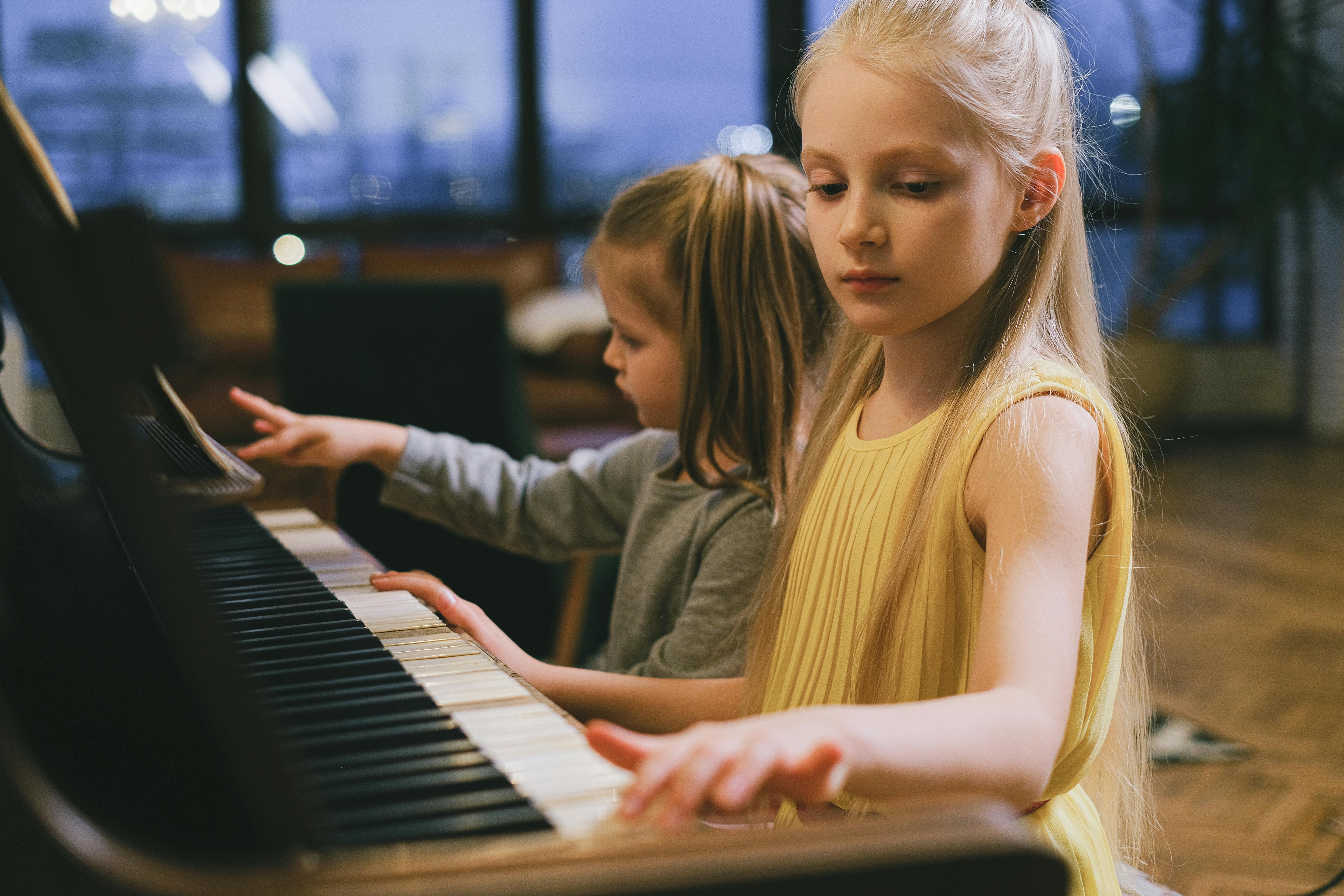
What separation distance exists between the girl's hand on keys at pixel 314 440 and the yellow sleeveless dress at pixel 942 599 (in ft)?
1.99

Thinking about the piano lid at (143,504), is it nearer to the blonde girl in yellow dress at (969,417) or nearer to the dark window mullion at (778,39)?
the blonde girl in yellow dress at (969,417)

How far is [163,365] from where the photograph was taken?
112cm

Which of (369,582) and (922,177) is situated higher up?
(922,177)

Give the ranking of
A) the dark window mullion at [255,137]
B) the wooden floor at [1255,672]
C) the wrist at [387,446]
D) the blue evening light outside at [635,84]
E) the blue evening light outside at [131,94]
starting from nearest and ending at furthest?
the wrist at [387,446] → the wooden floor at [1255,672] → the blue evening light outside at [131,94] → the dark window mullion at [255,137] → the blue evening light outside at [635,84]

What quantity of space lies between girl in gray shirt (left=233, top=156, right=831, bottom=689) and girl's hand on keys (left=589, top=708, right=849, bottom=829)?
56 centimetres

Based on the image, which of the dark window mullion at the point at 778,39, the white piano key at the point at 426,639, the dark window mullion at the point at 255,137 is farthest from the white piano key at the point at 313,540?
the dark window mullion at the point at 778,39

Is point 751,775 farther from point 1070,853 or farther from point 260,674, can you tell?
point 1070,853

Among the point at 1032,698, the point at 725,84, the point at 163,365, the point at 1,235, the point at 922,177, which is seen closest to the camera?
the point at 1,235

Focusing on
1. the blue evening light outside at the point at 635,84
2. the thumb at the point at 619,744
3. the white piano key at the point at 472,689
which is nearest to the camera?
the thumb at the point at 619,744

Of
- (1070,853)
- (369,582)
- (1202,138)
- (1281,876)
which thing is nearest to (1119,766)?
(1070,853)

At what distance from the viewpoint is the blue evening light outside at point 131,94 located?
5066mm

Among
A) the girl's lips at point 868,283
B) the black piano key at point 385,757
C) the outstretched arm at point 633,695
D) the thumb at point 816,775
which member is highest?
the girl's lips at point 868,283

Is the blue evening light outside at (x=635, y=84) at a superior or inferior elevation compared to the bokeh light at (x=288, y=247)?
superior

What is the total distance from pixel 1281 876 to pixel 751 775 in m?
1.56
